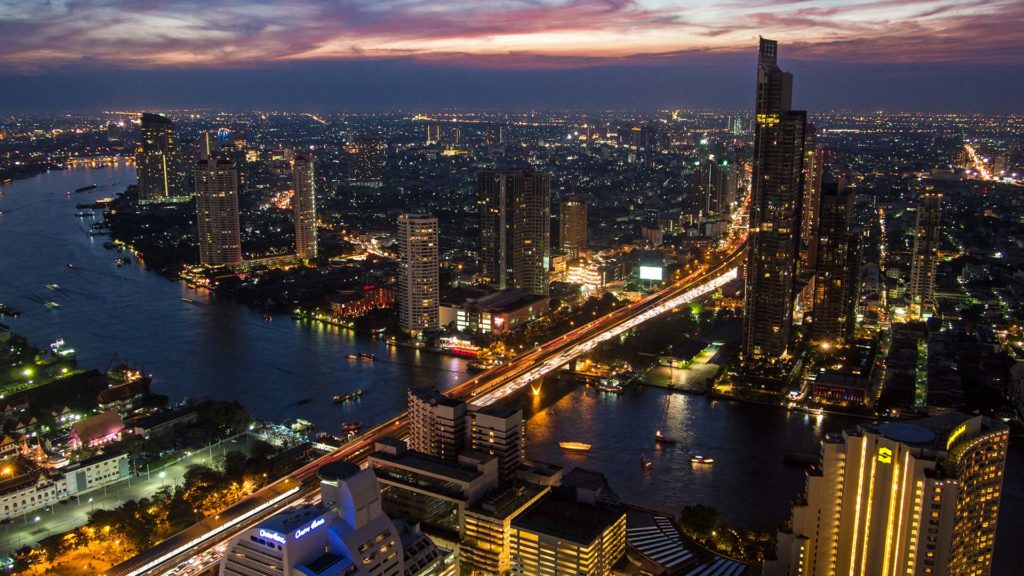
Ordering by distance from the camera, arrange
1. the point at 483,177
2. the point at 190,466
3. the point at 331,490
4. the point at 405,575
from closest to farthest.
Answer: the point at 331,490
the point at 405,575
the point at 190,466
the point at 483,177

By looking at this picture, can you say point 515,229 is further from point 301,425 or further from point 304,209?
point 301,425

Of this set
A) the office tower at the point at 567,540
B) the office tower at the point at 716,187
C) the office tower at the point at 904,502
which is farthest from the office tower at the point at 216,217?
the office tower at the point at 904,502

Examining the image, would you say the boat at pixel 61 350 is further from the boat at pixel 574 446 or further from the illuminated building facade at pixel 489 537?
the illuminated building facade at pixel 489 537

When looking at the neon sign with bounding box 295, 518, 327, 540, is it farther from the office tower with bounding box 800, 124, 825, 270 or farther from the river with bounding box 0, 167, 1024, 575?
the office tower with bounding box 800, 124, 825, 270

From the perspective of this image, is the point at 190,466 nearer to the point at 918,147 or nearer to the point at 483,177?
the point at 483,177

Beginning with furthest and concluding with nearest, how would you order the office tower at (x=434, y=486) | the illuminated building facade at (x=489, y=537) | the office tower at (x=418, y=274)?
1. the office tower at (x=418, y=274)
2. the office tower at (x=434, y=486)
3. the illuminated building facade at (x=489, y=537)

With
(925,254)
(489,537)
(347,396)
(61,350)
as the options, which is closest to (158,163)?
(61,350)

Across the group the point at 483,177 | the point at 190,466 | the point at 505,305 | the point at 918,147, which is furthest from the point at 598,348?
the point at 918,147

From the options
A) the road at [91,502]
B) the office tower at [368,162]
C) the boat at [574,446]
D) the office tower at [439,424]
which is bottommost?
the road at [91,502]
